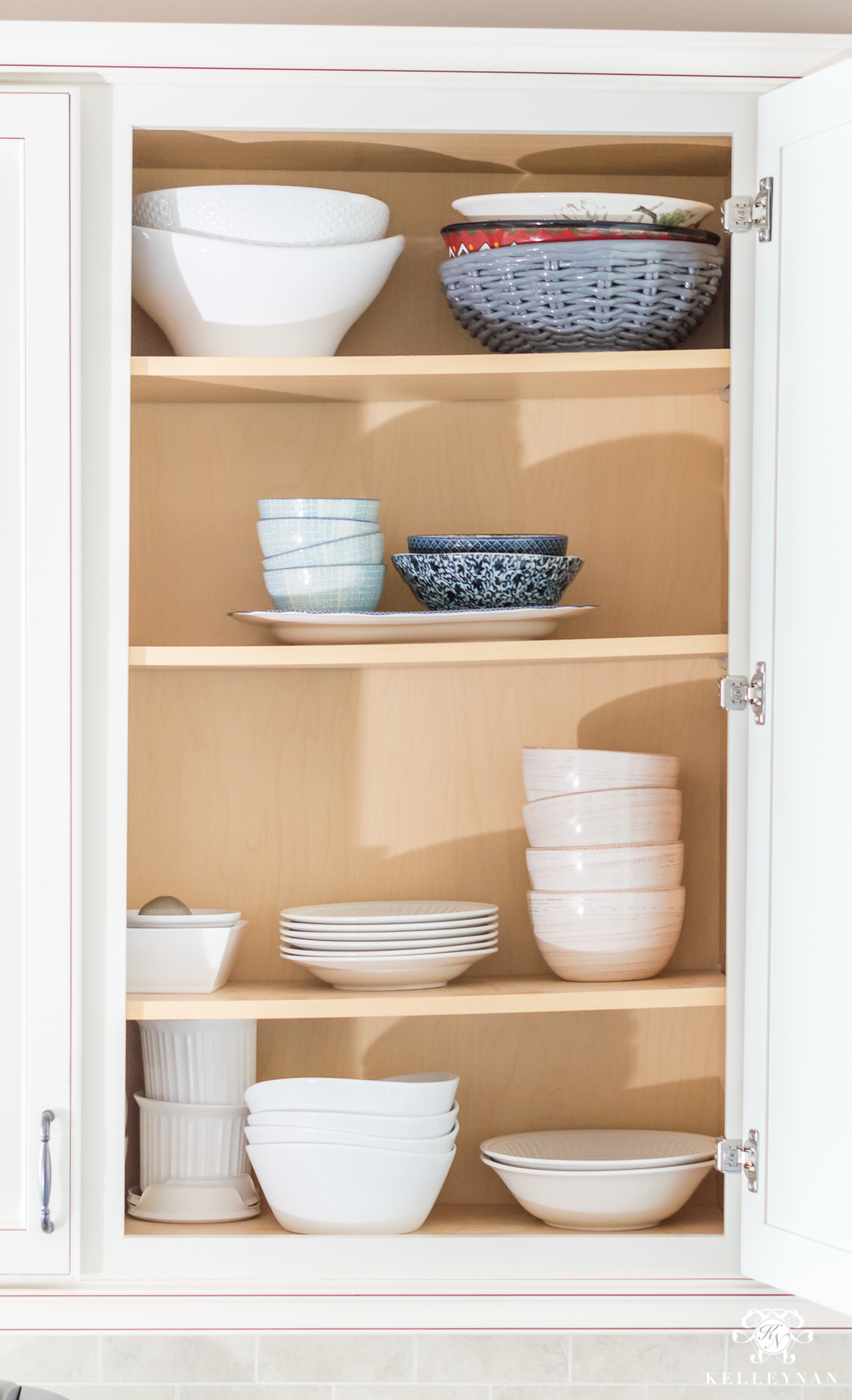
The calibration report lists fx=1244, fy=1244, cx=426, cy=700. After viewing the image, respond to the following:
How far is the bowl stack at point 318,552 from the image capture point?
135 centimetres

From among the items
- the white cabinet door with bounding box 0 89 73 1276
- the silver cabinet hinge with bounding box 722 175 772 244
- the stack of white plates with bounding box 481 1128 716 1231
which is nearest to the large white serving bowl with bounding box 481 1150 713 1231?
the stack of white plates with bounding box 481 1128 716 1231

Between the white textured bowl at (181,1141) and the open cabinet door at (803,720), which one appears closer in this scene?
the open cabinet door at (803,720)

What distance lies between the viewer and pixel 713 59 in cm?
126

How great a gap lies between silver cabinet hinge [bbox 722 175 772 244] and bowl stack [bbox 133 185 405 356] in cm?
35

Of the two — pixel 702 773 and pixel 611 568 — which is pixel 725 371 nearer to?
pixel 611 568

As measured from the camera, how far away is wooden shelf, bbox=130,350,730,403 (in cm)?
129

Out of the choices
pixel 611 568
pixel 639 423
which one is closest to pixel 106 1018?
pixel 611 568

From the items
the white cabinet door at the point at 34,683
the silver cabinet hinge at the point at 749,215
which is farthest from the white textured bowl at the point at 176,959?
the silver cabinet hinge at the point at 749,215

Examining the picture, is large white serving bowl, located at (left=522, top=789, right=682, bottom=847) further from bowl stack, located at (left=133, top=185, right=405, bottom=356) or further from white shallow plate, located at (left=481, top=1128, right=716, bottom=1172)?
bowl stack, located at (left=133, top=185, right=405, bottom=356)

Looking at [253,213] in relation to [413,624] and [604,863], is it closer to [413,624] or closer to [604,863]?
[413,624]

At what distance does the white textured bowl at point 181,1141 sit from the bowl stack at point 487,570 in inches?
24.3

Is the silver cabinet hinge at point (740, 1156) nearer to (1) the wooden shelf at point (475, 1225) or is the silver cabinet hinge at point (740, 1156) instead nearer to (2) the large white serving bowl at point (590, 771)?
(1) the wooden shelf at point (475, 1225)

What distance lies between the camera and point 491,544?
136cm

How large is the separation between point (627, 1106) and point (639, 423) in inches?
32.9
